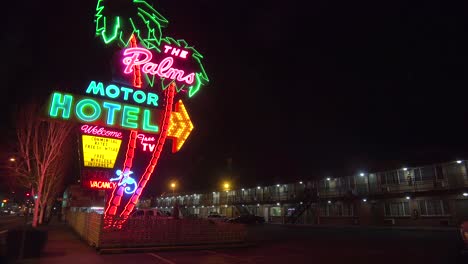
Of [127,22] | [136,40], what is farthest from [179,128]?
[127,22]

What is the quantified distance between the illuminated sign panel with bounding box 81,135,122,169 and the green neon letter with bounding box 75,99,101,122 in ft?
4.26

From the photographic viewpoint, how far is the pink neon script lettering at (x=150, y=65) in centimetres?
2077

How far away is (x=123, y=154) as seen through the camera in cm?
2089

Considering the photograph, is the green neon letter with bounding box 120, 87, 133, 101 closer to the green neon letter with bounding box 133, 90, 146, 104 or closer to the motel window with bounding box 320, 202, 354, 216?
the green neon letter with bounding box 133, 90, 146, 104

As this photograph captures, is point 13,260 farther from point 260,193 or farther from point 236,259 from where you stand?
point 260,193

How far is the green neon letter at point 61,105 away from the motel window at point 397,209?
107 feet

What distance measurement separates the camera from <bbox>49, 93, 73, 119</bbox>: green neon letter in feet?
60.1

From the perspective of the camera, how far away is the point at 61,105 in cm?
1859

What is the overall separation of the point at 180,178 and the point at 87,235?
7031 centimetres

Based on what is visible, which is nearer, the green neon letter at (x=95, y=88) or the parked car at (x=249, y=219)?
the green neon letter at (x=95, y=88)

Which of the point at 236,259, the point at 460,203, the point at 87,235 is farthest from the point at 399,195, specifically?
the point at 87,235

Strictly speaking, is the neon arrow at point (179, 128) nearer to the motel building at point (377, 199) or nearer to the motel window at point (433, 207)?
the motel building at point (377, 199)

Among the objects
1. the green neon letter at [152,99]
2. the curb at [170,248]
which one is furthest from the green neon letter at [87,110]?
the curb at [170,248]

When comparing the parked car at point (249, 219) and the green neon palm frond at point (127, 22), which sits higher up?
the green neon palm frond at point (127, 22)
